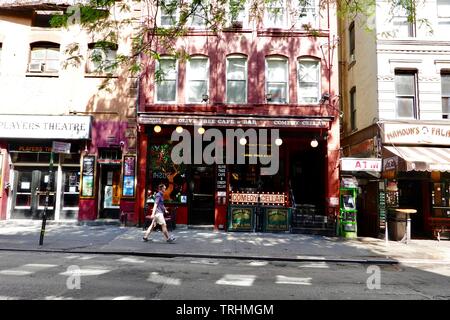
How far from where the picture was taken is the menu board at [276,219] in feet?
48.9

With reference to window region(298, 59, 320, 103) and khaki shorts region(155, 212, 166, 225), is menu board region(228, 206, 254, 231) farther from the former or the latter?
Answer: window region(298, 59, 320, 103)

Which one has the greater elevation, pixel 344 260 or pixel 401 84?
pixel 401 84

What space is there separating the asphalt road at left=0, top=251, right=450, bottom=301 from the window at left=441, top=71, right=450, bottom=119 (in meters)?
8.37

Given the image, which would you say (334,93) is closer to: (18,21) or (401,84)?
(401,84)

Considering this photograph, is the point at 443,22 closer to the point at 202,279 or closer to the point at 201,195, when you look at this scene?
the point at 201,195

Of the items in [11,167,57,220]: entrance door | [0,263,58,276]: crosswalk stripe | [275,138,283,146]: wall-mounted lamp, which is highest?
[275,138,283,146]: wall-mounted lamp

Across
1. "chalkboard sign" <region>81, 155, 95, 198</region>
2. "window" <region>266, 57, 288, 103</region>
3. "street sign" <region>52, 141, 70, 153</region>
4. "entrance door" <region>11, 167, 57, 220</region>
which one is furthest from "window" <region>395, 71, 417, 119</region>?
"entrance door" <region>11, 167, 57, 220</region>

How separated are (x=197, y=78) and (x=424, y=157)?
965 cm

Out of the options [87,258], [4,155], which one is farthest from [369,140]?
[4,155]

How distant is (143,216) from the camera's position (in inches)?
608

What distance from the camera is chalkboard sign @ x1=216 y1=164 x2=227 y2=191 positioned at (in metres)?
15.6

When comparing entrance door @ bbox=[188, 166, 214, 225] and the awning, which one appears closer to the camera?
the awning
